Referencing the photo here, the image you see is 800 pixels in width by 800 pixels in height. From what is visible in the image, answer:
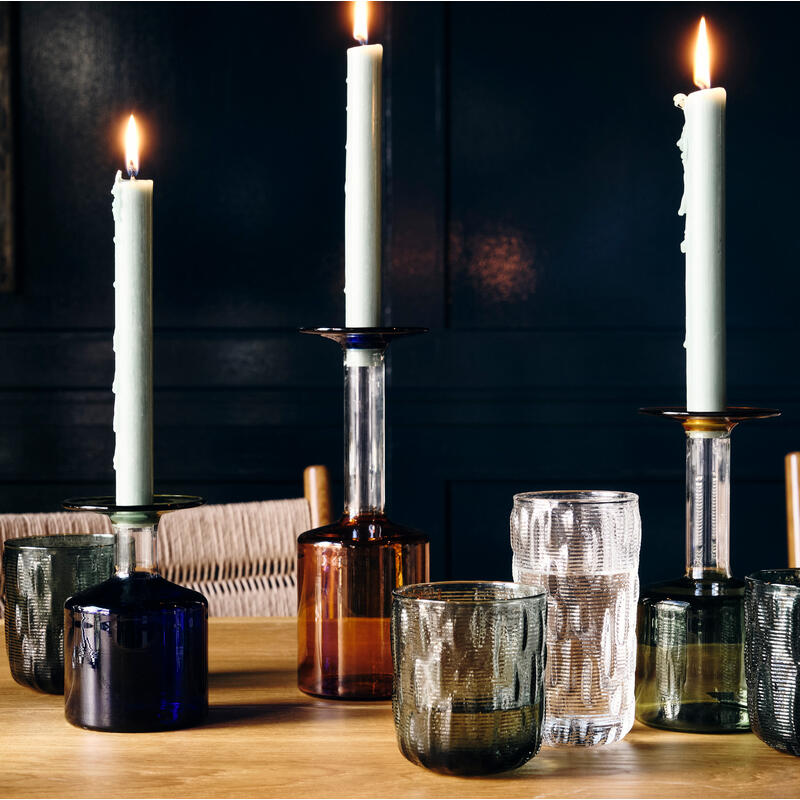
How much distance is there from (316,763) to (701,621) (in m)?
0.19

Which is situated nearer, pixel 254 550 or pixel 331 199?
pixel 254 550

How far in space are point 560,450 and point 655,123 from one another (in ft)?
1.99

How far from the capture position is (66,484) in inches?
76.6

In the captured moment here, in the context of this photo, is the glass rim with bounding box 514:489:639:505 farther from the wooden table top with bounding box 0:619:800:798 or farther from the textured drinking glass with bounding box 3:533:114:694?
the textured drinking glass with bounding box 3:533:114:694

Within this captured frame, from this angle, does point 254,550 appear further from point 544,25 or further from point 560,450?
point 544,25

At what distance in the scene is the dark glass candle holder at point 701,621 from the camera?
0.52 meters

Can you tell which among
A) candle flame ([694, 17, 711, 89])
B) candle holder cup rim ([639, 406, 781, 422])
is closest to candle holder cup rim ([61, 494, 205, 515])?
candle holder cup rim ([639, 406, 781, 422])

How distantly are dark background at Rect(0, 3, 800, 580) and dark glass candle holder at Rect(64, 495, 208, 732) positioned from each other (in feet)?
4.58

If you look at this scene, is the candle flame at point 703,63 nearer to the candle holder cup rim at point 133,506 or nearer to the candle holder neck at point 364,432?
the candle holder neck at point 364,432

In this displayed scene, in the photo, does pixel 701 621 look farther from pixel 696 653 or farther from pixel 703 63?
pixel 703 63

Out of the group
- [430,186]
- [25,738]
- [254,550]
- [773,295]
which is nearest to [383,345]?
[25,738]

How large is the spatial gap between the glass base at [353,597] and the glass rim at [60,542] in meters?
0.12

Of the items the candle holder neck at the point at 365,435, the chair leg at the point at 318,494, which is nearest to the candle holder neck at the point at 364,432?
the candle holder neck at the point at 365,435

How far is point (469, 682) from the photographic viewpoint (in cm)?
44
